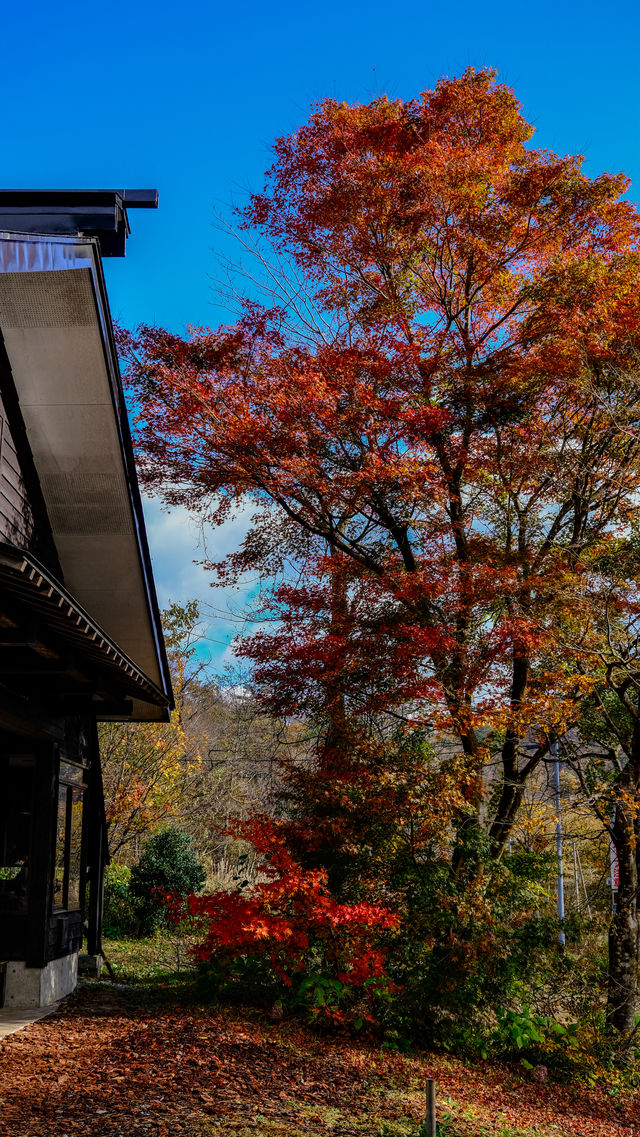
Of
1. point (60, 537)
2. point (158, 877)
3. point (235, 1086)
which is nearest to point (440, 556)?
point (60, 537)

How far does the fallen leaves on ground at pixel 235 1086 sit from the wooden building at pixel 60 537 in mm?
1419

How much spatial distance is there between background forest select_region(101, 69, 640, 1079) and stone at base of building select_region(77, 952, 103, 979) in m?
2.51

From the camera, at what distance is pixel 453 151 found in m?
11.8

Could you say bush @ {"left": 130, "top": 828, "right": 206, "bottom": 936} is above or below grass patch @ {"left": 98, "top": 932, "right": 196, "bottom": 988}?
above

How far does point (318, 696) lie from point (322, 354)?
4.81 m

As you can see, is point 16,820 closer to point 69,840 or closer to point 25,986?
point 69,840

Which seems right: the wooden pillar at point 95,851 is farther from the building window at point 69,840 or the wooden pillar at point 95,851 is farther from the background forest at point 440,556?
the background forest at point 440,556

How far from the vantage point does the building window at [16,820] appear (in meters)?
10.4

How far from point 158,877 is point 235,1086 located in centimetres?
1087

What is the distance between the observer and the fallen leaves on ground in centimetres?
629

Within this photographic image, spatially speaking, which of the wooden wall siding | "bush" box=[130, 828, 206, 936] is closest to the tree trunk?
the wooden wall siding

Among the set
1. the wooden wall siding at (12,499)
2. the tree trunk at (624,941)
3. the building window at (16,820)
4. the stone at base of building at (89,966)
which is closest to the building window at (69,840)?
the building window at (16,820)

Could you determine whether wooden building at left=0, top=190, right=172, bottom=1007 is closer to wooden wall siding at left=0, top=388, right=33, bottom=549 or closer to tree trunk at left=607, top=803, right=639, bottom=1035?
wooden wall siding at left=0, top=388, right=33, bottom=549

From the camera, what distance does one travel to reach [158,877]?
17547 mm
